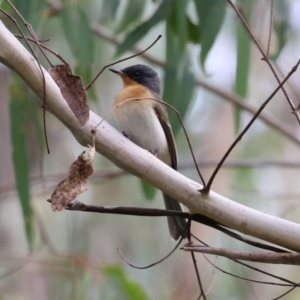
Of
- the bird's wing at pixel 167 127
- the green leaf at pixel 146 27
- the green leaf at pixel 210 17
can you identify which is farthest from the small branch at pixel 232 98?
the green leaf at pixel 210 17

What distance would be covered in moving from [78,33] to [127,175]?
6.76 feet

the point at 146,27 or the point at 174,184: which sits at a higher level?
the point at 146,27

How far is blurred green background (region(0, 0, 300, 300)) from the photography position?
2611mm

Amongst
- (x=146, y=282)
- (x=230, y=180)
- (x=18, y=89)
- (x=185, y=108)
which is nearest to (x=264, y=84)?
(x=230, y=180)

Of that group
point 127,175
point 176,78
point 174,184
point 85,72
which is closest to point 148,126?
point 176,78

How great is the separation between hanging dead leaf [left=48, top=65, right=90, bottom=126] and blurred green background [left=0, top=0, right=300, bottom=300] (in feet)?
1.98

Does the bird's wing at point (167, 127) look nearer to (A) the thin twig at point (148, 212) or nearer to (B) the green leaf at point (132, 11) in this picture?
(B) the green leaf at point (132, 11)

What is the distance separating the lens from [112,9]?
2.70 m

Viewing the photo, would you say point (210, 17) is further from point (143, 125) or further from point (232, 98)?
point (232, 98)

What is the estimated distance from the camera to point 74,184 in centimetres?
116

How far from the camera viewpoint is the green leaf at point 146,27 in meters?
2.54

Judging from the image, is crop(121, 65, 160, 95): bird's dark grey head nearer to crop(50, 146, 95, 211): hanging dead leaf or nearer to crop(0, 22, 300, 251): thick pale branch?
crop(0, 22, 300, 251): thick pale branch

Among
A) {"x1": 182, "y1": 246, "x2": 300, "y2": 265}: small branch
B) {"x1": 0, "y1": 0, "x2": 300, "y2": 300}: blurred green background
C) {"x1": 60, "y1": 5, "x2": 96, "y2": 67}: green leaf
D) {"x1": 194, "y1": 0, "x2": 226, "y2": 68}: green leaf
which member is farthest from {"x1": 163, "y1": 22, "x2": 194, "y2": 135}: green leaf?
{"x1": 182, "y1": 246, "x2": 300, "y2": 265}: small branch

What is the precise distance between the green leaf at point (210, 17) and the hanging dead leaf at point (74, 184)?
4.48ft
